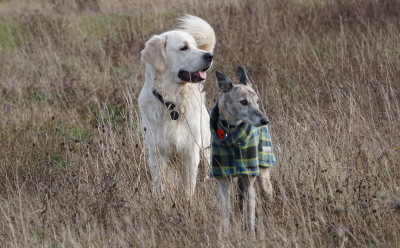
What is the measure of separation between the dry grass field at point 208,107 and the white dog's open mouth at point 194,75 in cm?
52

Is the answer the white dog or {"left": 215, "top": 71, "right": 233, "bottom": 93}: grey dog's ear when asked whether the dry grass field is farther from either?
{"left": 215, "top": 71, "right": 233, "bottom": 93}: grey dog's ear

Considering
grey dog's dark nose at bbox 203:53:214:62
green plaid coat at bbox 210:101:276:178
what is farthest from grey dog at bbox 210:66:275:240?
grey dog's dark nose at bbox 203:53:214:62

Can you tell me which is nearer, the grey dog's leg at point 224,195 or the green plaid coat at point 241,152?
the green plaid coat at point 241,152

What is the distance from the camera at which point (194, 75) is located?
12.6 ft

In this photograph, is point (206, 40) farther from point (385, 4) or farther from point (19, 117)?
point (385, 4)

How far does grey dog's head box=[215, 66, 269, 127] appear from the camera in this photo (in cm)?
276

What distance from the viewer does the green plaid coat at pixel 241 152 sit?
284 centimetres

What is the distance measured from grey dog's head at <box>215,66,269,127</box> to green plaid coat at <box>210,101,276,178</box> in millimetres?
100

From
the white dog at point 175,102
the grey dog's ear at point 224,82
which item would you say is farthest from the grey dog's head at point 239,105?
the white dog at point 175,102

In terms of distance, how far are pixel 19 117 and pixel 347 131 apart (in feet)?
12.9

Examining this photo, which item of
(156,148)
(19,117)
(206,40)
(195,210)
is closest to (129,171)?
(156,148)

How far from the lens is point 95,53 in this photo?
26.2ft

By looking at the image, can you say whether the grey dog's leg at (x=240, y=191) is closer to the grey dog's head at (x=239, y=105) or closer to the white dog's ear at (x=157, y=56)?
the grey dog's head at (x=239, y=105)

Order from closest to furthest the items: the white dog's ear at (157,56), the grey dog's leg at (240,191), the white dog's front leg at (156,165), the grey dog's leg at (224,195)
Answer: the grey dog's leg at (224,195)
the grey dog's leg at (240,191)
the white dog's front leg at (156,165)
the white dog's ear at (157,56)
